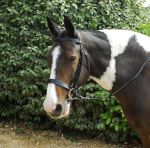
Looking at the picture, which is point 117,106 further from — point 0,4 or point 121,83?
point 0,4

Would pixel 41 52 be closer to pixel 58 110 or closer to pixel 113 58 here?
pixel 113 58

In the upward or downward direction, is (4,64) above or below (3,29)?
below

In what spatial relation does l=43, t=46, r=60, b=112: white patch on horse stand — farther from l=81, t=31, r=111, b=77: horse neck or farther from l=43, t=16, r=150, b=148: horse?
l=81, t=31, r=111, b=77: horse neck

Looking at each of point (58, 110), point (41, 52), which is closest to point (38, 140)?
point (41, 52)

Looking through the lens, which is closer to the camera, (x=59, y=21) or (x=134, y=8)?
(x=59, y=21)

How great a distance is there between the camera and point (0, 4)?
255 inches

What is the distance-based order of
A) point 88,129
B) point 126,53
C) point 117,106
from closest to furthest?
point 126,53
point 117,106
point 88,129

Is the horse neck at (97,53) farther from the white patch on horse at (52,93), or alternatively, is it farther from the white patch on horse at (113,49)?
the white patch on horse at (52,93)

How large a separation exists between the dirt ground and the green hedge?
210 millimetres

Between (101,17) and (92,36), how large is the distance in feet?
8.74

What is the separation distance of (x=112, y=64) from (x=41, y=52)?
2671 mm

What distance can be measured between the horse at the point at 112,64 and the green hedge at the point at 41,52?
7.11 feet

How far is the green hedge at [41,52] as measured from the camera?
5.88 metres

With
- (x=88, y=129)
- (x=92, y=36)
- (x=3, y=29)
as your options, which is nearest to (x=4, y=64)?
(x=3, y=29)
